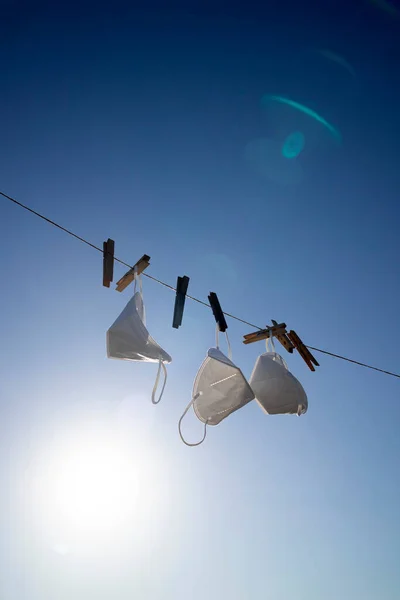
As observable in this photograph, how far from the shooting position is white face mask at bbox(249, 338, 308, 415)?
9.90 feet

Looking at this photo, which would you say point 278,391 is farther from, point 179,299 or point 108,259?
point 108,259

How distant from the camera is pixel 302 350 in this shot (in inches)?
139

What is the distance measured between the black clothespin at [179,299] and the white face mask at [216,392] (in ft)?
2.03

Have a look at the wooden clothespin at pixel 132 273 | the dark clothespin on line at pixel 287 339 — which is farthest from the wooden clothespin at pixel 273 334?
the wooden clothespin at pixel 132 273

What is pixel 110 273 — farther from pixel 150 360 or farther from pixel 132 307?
pixel 150 360

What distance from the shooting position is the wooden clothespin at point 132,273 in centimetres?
321

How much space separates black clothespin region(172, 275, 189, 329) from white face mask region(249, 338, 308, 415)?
0.78 meters

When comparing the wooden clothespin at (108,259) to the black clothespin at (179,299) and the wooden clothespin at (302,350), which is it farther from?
the wooden clothespin at (302,350)

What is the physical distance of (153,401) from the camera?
98.5 inches

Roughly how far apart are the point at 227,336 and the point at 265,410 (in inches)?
26.3

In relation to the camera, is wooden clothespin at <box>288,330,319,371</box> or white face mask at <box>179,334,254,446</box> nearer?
white face mask at <box>179,334,254,446</box>

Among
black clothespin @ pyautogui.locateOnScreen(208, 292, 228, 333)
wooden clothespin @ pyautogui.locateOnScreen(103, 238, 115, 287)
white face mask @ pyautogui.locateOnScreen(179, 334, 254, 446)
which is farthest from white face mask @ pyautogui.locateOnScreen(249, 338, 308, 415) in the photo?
wooden clothespin @ pyautogui.locateOnScreen(103, 238, 115, 287)

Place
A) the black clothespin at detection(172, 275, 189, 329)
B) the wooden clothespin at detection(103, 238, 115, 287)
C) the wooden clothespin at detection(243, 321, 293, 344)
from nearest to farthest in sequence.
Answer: the wooden clothespin at detection(103, 238, 115, 287) → the black clothespin at detection(172, 275, 189, 329) → the wooden clothespin at detection(243, 321, 293, 344)

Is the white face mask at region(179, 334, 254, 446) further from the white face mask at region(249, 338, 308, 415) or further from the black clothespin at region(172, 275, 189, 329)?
the black clothespin at region(172, 275, 189, 329)
